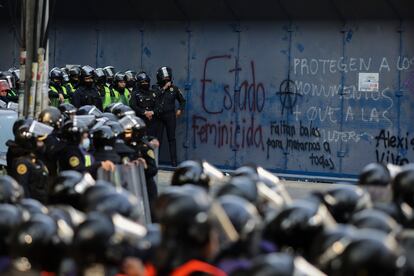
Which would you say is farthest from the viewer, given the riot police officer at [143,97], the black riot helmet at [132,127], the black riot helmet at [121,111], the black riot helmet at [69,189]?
the riot police officer at [143,97]

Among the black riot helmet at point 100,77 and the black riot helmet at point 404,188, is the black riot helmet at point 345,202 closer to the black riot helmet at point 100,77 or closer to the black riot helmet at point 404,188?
the black riot helmet at point 404,188

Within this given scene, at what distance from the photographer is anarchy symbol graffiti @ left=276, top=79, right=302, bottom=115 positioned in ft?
73.1

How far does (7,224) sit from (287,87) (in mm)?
15294

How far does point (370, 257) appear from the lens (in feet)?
19.9

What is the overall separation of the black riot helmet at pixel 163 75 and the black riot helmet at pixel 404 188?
48.1 ft

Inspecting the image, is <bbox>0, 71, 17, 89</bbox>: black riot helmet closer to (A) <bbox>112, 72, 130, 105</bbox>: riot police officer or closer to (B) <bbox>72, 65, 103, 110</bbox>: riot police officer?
(B) <bbox>72, 65, 103, 110</bbox>: riot police officer

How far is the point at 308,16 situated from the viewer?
866 inches

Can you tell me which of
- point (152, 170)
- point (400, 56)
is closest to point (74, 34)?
point (400, 56)

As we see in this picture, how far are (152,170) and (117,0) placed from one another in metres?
10.8

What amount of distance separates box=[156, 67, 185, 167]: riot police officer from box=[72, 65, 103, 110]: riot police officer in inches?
45.1

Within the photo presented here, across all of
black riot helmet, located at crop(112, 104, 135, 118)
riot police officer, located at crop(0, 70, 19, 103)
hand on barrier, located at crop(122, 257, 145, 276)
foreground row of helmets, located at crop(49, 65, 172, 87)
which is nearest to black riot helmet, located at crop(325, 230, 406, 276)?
hand on barrier, located at crop(122, 257, 145, 276)

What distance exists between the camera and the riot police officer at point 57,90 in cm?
2278

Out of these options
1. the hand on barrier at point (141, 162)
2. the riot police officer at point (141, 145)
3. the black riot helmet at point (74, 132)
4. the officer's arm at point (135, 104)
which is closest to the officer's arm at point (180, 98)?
the officer's arm at point (135, 104)

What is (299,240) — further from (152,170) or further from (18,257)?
(152,170)
